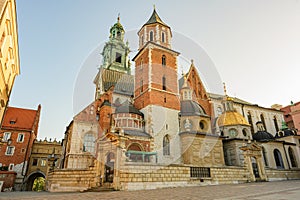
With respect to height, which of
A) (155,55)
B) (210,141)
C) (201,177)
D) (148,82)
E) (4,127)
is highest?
(155,55)

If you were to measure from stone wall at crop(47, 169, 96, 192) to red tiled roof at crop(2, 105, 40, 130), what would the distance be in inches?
789

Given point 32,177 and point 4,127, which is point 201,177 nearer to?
point 32,177

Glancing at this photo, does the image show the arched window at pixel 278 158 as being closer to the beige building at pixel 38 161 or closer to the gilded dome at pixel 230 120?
the gilded dome at pixel 230 120

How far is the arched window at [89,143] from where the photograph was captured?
25.5m

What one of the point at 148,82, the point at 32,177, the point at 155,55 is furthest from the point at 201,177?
the point at 32,177

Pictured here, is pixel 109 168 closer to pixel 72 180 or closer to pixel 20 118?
pixel 72 180

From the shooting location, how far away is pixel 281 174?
21984 mm

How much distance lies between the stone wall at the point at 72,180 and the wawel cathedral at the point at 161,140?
2.8 inches

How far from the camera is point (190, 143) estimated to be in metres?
21.4

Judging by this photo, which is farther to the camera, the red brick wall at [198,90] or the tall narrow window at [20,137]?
the tall narrow window at [20,137]

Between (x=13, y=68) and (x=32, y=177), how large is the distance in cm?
2249

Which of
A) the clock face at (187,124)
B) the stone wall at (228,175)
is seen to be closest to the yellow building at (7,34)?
the stone wall at (228,175)

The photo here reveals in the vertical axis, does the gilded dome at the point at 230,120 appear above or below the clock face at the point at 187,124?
above

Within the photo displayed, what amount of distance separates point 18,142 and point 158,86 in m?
23.5
